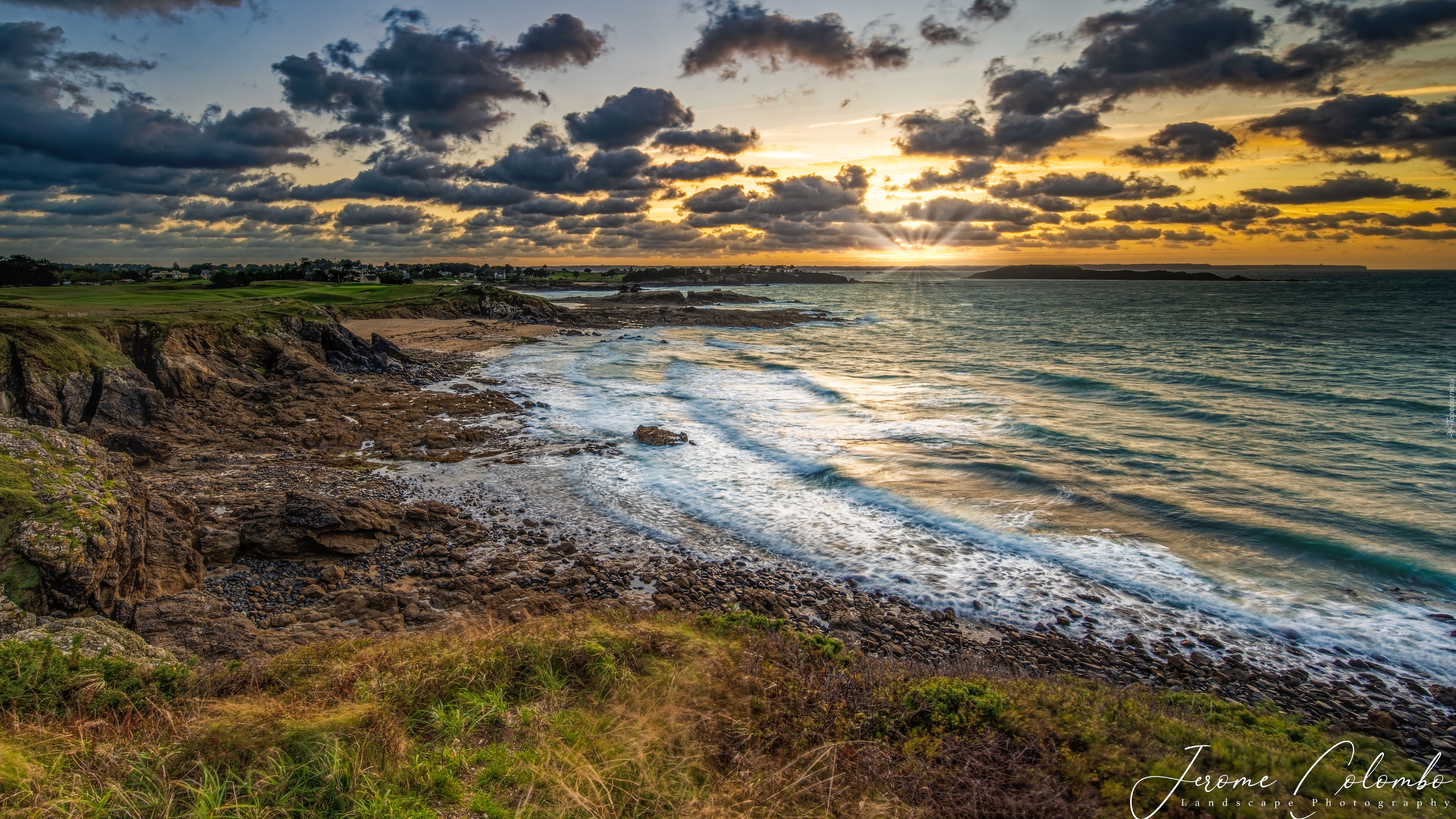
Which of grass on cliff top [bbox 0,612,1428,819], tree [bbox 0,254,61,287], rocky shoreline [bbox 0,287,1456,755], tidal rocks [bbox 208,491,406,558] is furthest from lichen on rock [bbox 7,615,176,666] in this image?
tree [bbox 0,254,61,287]

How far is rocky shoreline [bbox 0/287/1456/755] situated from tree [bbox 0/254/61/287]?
2904cm

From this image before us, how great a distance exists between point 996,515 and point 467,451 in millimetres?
14767

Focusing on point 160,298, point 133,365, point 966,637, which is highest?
point 160,298

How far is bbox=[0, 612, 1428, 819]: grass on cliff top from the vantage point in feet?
14.1

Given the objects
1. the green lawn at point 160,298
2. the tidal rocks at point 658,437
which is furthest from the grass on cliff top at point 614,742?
the green lawn at point 160,298

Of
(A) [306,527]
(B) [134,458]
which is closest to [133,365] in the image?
(B) [134,458]

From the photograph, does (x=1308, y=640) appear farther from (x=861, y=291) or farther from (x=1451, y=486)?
(x=861, y=291)

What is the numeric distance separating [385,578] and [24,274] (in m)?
43.8

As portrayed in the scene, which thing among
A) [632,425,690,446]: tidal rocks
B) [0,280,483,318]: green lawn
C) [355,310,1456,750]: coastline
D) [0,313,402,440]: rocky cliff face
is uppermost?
[0,280,483,318]: green lawn

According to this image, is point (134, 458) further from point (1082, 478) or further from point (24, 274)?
point (24, 274)

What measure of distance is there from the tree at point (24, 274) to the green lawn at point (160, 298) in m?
0.92

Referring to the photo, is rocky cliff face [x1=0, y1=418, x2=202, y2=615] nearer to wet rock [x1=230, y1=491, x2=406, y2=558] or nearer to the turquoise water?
wet rock [x1=230, y1=491, x2=406, y2=558]

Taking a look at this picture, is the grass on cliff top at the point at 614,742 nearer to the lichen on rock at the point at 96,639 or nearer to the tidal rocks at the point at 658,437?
the lichen on rock at the point at 96,639

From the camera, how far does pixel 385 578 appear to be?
10.6 meters
